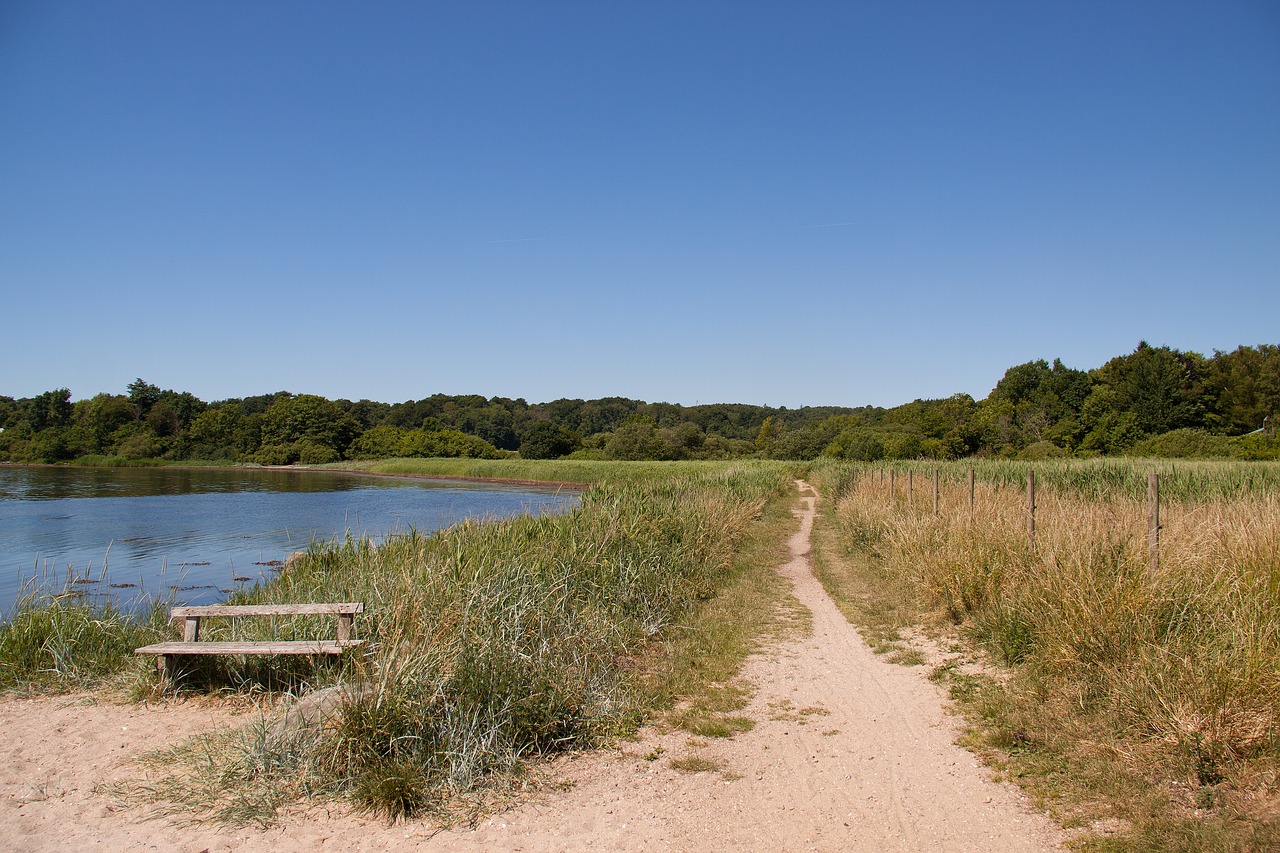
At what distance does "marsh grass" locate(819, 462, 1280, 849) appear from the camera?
373cm

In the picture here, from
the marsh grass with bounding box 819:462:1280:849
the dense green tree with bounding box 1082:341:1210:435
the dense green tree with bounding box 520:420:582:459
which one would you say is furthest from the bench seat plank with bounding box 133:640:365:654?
the dense green tree with bounding box 520:420:582:459

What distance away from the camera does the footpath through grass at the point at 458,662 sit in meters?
4.31

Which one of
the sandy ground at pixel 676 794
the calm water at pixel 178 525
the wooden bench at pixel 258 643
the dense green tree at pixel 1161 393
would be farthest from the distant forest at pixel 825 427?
the wooden bench at pixel 258 643

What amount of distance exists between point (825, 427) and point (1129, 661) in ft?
255

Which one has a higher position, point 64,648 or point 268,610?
point 268,610

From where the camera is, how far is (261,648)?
561 cm

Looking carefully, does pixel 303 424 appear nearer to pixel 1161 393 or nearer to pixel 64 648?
pixel 64 648

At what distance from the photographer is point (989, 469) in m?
22.0

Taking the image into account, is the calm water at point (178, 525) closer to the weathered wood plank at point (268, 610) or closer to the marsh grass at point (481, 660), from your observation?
the marsh grass at point (481, 660)

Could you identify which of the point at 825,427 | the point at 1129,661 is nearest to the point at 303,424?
the point at 825,427

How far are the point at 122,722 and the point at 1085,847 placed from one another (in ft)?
21.4

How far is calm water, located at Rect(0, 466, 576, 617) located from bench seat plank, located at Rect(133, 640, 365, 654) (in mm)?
3467

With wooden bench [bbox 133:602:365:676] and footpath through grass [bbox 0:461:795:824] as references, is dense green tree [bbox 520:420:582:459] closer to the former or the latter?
footpath through grass [bbox 0:461:795:824]

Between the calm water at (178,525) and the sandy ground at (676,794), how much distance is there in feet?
13.5
